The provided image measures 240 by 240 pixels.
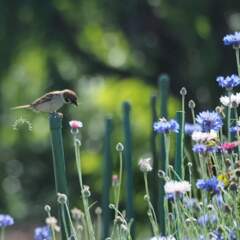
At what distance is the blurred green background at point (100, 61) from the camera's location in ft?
42.7

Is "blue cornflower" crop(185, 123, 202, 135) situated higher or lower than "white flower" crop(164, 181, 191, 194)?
higher

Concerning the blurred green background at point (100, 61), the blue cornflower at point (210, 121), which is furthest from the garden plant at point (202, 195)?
the blurred green background at point (100, 61)

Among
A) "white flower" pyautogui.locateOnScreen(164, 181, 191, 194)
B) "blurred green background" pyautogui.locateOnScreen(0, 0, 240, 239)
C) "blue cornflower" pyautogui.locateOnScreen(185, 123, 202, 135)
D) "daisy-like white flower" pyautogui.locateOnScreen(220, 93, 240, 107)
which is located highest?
"blurred green background" pyautogui.locateOnScreen(0, 0, 240, 239)

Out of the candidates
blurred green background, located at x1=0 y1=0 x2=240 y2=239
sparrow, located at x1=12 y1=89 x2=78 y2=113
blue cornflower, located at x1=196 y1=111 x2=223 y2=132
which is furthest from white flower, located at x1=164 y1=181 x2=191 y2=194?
blurred green background, located at x1=0 y1=0 x2=240 y2=239

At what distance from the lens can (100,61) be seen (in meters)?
14.3

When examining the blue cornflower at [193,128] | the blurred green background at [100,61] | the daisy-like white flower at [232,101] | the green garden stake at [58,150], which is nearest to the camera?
the daisy-like white flower at [232,101]

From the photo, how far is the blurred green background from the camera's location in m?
13.0

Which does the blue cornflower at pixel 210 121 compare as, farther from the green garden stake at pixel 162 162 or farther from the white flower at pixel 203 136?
the green garden stake at pixel 162 162

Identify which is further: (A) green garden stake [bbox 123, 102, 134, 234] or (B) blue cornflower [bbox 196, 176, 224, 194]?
(A) green garden stake [bbox 123, 102, 134, 234]

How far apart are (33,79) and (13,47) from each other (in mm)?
1499

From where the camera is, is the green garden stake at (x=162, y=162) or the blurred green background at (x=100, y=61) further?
the blurred green background at (x=100, y=61)

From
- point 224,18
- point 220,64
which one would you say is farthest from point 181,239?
point 224,18

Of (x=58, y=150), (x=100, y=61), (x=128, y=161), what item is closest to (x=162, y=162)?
(x=128, y=161)

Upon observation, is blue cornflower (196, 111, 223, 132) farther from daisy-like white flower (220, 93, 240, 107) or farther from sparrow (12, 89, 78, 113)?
sparrow (12, 89, 78, 113)
